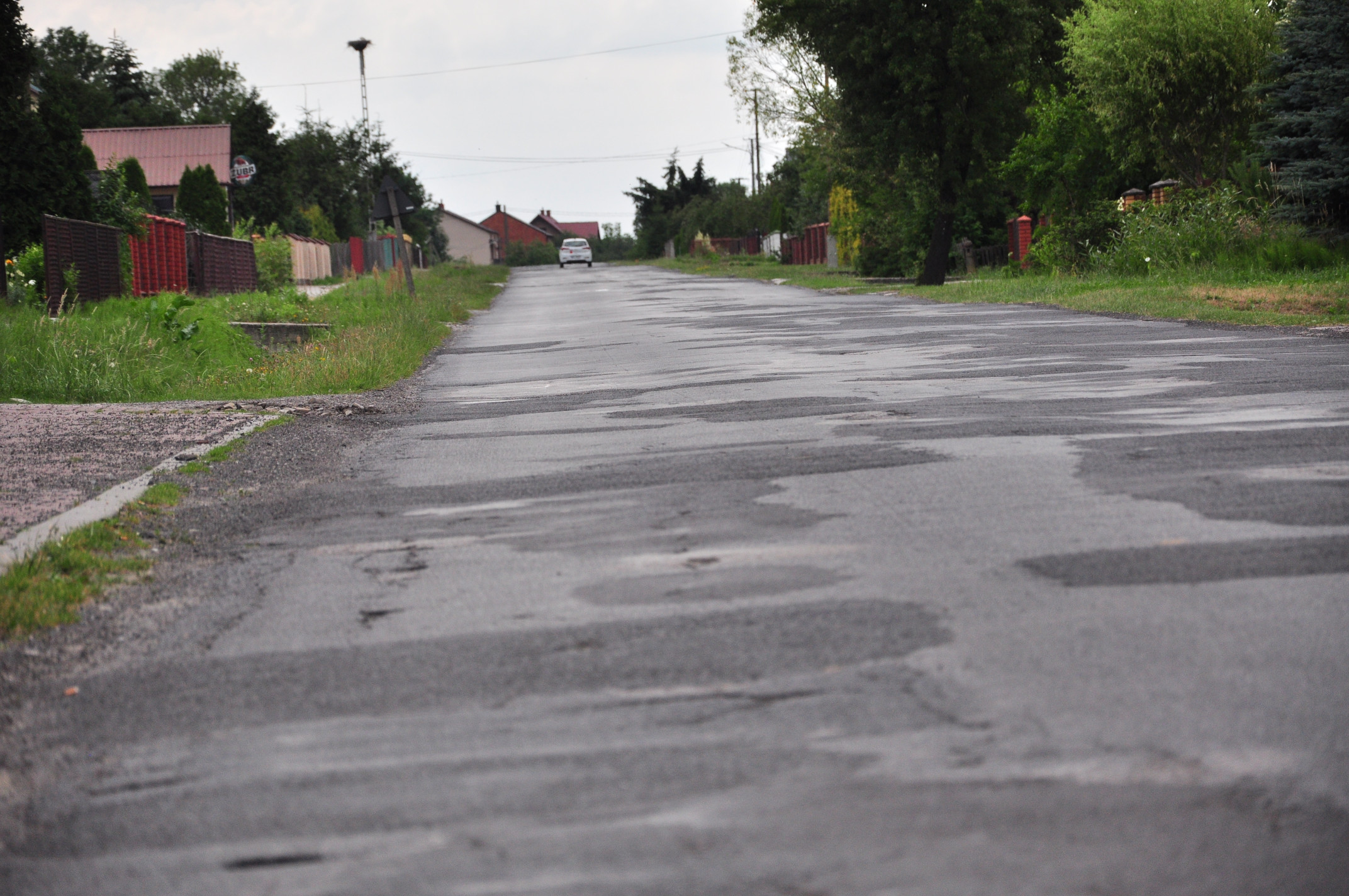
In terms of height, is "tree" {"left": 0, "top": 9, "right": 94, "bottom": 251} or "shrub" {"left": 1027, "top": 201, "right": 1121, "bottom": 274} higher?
"tree" {"left": 0, "top": 9, "right": 94, "bottom": 251}

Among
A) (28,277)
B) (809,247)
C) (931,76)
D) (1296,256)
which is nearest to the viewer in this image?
(28,277)

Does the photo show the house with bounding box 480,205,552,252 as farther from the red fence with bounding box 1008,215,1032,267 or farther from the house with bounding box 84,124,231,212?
the red fence with bounding box 1008,215,1032,267

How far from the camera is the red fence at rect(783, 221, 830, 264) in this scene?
57.1 m

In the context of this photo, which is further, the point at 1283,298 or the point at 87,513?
the point at 1283,298

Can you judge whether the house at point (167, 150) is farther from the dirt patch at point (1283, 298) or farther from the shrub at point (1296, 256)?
the dirt patch at point (1283, 298)

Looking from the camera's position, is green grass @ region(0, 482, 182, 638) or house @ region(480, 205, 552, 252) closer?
green grass @ region(0, 482, 182, 638)

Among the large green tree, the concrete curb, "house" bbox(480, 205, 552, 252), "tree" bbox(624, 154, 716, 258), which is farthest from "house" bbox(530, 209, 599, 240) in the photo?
the concrete curb

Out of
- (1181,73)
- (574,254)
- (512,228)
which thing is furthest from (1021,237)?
(512,228)

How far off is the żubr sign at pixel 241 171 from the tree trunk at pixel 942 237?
3877 cm

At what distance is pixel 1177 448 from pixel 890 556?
2846 mm

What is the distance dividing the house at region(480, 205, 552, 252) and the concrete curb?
15936cm

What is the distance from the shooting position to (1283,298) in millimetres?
18078

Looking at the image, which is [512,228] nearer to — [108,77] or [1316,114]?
[108,77]

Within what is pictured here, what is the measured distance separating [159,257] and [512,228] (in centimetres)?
14539
